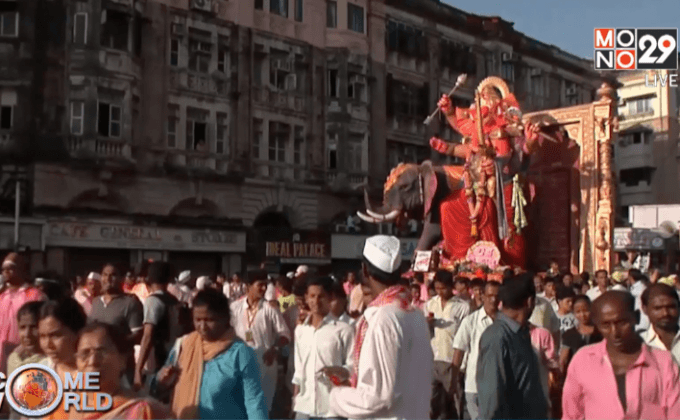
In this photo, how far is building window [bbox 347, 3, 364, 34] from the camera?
119 feet

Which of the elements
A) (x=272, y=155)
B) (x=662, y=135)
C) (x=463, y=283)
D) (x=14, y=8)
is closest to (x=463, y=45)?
(x=272, y=155)

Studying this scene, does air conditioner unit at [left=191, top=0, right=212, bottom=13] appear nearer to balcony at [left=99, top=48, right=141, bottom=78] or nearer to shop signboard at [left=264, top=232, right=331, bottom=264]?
balcony at [left=99, top=48, right=141, bottom=78]

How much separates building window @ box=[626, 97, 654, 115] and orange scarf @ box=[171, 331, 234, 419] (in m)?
50.5

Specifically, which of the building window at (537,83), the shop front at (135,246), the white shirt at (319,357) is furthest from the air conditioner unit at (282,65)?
the white shirt at (319,357)

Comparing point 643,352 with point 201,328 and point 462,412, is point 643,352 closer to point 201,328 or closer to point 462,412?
point 201,328

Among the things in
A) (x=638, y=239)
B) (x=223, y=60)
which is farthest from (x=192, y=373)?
(x=638, y=239)

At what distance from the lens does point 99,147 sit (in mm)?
27781

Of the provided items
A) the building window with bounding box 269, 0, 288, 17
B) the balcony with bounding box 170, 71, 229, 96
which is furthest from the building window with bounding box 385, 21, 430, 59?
the balcony with bounding box 170, 71, 229, 96

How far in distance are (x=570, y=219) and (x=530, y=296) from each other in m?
19.3

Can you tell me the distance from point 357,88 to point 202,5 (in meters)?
7.99

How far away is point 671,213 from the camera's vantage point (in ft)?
105

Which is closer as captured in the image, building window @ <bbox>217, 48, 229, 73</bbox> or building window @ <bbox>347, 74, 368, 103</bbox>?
building window @ <bbox>217, 48, 229, 73</bbox>

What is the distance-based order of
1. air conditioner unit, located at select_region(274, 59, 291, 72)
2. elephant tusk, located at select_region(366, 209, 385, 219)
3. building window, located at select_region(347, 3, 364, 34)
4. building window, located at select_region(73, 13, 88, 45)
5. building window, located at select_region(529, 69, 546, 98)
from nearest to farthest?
elephant tusk, located at select_region(366, 209, 385, 219)
building window, located at select_region(73, 13, 88, 45)
air conditioner unit, located at select_region(274, 59, 291, 72)
building window, located at select_region(347, 3, 364, 34)
building window, located at select_region(529, 69, 546, 98)

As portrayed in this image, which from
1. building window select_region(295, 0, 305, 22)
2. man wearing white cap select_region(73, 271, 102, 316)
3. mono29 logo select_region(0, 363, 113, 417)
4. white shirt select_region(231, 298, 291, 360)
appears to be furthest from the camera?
building window select_region(295, 0, 305, 22)
